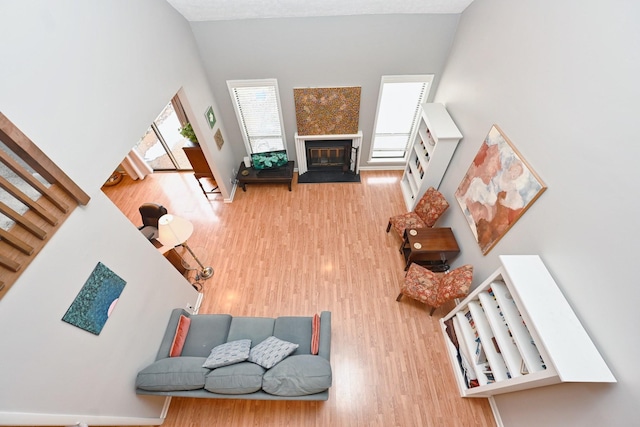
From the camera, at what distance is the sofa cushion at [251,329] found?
10.1ft

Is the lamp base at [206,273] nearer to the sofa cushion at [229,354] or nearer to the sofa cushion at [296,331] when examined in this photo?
the sofa cushion at [229,354]

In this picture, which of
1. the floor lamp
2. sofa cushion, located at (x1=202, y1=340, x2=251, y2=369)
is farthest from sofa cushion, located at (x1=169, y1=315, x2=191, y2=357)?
the floor lamp

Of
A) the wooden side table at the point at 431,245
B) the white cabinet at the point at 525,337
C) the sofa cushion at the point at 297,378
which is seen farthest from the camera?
the wooden side table at the point at 431,245

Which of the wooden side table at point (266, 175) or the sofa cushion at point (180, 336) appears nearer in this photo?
the sofa cushion at point (180, 336)

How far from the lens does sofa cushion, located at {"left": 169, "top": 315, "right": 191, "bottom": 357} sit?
9.52 feet

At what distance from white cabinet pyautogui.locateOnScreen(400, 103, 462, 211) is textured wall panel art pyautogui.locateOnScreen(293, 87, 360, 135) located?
1.18 meters

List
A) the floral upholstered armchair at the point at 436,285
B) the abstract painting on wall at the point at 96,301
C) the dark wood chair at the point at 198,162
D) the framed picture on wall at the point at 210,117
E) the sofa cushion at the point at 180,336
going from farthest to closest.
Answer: the dark wood chair at the point at 198,162, the framed picture on wall at the point at 210,117, the floral upholstered armchair at the point at 436,285, the sofa cushion at the point at 180,336, the abstract painting on wall at the point at 96,301

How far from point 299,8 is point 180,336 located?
14.5 ft

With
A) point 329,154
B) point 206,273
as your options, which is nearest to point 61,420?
point 206,273

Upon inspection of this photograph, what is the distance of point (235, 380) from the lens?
95.0 inches

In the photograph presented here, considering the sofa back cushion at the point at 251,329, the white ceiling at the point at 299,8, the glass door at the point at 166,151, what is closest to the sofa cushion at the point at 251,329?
the sofa back cushion at the point at 251,329

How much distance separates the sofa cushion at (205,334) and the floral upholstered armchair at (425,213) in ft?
9.31

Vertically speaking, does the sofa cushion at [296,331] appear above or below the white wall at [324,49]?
below

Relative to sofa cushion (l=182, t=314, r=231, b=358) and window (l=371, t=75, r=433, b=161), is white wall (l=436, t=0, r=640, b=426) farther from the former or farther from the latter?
sofa cushion (l=182, t=314, r=231, b=358)
